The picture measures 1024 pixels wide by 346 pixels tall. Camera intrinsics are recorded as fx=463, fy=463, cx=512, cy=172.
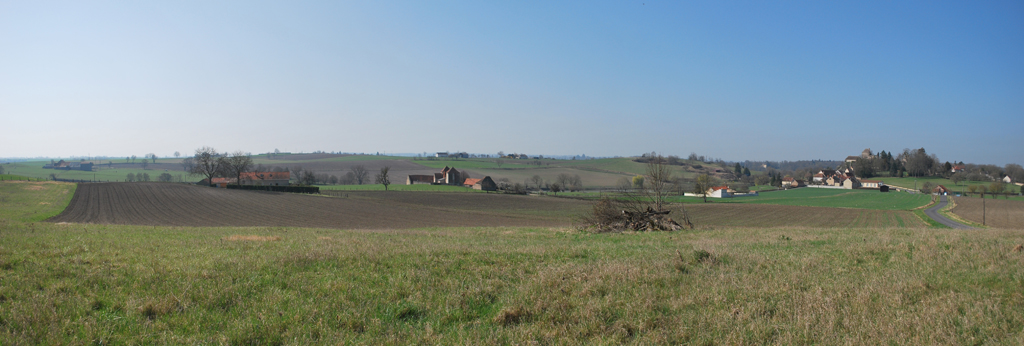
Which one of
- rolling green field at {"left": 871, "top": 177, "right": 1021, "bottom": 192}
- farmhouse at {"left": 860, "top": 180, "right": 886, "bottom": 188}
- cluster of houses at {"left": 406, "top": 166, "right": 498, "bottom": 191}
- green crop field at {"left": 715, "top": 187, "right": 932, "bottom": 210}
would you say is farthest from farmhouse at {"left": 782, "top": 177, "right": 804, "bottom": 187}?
cluster of houses at {"left": 406, "top": 166, "right": 498, "bottom": 191}

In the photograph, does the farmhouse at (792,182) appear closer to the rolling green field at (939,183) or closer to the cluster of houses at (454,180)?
the rolling green field at (939,183)

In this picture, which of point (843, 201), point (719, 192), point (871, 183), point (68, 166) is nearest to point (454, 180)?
point (719, 192)

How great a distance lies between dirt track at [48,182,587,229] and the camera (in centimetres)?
4491

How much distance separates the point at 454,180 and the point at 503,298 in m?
138

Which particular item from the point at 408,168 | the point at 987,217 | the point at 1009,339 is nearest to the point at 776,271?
the point at 1009,339

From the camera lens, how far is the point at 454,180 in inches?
5645

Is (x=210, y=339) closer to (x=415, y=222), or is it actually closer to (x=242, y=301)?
(x=242, y=301)

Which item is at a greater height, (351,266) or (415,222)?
(351,266)

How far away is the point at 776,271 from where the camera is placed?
8539mm

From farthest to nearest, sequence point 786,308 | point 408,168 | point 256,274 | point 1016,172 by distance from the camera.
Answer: point 408,168 → point 1016,172 → point 256,274 → point 786,308

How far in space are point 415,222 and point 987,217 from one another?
74721mm

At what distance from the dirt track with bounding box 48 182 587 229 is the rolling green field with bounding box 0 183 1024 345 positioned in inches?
1402

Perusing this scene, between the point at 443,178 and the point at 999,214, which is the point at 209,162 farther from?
the point at 999,214

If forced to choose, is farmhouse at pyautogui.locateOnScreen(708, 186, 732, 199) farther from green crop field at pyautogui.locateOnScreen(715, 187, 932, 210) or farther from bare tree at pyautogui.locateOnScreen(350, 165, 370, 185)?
bare tree at pyautogui.locateOnScreen(350, 165, 370, 185)
